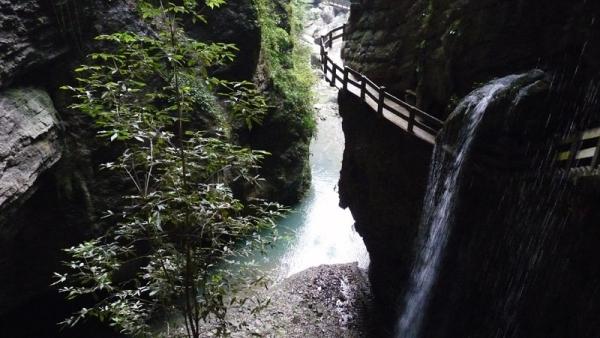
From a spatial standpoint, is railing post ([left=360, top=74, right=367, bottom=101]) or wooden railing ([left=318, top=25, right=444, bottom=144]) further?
railing post ([left=360, top=74, right=367, bottom=101])

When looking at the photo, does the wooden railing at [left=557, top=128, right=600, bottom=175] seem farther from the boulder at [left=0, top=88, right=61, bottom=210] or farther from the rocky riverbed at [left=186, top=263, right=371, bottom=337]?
the boulder at [left=0, top=88, right=61, bottom=210]

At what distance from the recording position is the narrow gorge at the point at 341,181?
4047 mm

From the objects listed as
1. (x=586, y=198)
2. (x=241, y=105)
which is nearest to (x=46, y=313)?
(x=241, y=105)

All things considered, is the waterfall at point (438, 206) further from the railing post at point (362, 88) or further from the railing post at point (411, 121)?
the railing post at point (362, 88)

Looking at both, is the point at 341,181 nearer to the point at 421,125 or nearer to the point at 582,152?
the point at 421,125

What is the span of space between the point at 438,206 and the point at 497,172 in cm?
143

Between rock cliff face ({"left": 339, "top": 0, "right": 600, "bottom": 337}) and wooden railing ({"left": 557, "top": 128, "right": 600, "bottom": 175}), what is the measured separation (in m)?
0.28

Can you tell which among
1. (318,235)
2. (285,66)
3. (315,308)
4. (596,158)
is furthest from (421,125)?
(285,66)

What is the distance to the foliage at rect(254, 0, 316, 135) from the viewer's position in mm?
16328

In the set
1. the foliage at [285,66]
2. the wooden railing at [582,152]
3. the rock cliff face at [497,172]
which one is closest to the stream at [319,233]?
the foliage at [285,66]

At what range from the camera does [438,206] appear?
25.3ft

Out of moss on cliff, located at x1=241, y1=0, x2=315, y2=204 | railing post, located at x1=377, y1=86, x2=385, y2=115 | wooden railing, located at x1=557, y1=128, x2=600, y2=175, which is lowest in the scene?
moss on cliff, located at x1=241, y1=0, x2=315, y2=204

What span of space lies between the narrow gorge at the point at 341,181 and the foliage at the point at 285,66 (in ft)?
7.86

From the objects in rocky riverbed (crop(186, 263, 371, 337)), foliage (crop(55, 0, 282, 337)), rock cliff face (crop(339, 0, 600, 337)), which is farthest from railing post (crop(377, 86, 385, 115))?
rocky riverbed (crop(186, 263, 371, 337))
